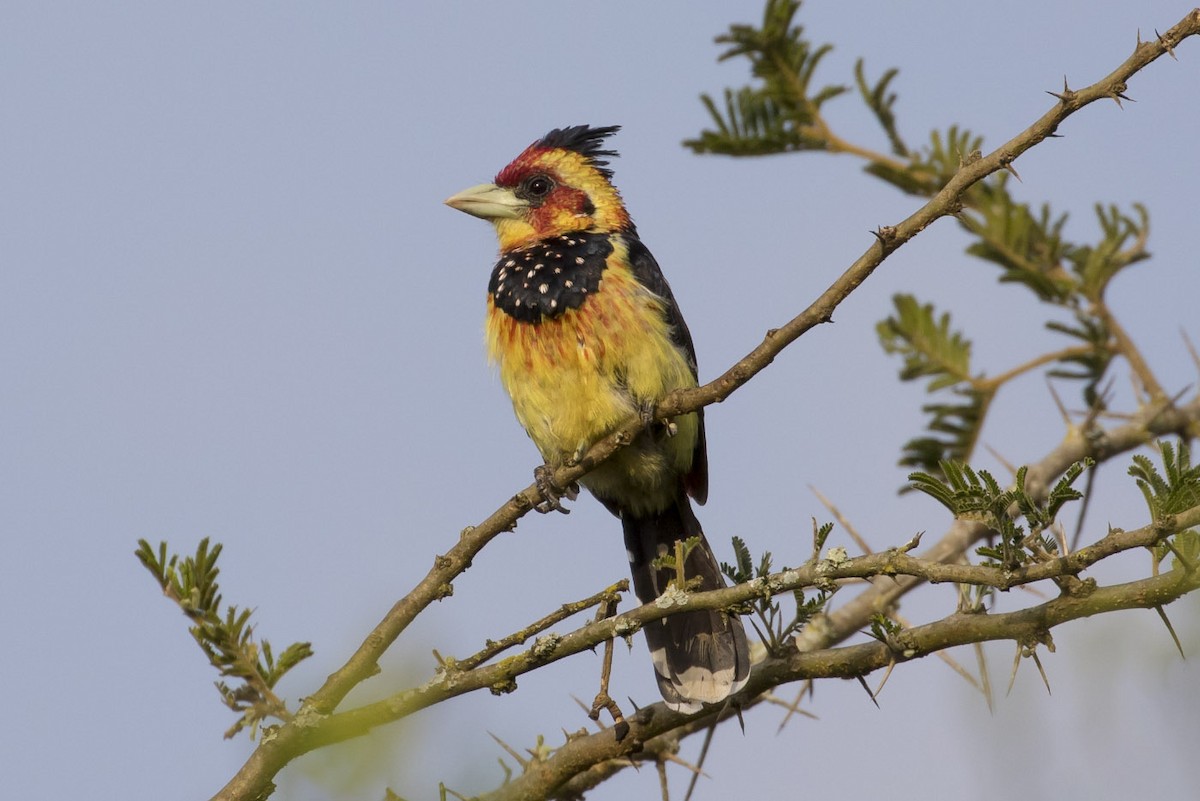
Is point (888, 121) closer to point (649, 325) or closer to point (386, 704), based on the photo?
point (649, 325)

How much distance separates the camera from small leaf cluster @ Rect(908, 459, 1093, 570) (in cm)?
275

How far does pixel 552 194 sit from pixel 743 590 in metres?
2.90

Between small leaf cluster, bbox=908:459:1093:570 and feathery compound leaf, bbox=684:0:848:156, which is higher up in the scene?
feathery compound leaf, bbox=684:0:848:156

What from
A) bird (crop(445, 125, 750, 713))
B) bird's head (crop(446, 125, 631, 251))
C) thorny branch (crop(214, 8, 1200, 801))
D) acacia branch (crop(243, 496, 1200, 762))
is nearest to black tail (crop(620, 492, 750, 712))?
bird (crop(445, 125, 750, 713))

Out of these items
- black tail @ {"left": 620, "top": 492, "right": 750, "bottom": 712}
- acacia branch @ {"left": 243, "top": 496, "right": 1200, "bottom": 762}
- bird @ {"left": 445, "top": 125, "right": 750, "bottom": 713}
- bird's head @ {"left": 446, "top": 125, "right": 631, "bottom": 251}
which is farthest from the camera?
bird's head @ {"left": 446, "top": 125, "right": 631, "bottom": 251}

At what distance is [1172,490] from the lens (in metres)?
2.73

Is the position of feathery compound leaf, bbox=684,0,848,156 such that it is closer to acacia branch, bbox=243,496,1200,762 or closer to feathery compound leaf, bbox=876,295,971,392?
feathery compound leaf, bbox=876,295,971,392

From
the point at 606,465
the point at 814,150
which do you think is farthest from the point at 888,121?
the point at 606,465

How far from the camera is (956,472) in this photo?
290 centimetres

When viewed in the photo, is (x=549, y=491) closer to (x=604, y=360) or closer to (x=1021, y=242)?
(x=604, y=360)

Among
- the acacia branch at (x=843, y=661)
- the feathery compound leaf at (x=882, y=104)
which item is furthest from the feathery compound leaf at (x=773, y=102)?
the acacia branch at (x=843, y=661)

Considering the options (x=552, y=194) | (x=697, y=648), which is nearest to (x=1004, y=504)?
(x=697, y=648)

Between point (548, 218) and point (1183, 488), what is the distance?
329 centimetres

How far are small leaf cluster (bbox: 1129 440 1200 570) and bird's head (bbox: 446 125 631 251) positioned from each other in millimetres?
3012
